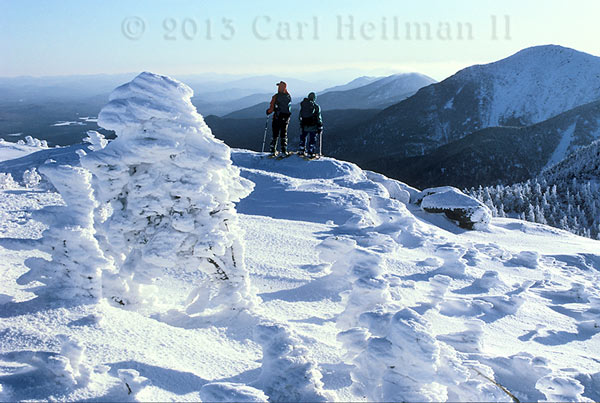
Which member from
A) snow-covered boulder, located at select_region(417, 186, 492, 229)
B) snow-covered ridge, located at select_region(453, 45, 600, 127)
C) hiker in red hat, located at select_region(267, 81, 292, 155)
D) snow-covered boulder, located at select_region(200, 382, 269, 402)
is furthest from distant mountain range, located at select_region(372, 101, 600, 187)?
snow-covered boulder, located at select_region(200, 382, 269, 402)

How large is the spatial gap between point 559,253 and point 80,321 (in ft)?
37.7

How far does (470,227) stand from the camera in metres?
13.0

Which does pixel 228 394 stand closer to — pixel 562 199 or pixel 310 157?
pixel 310 157

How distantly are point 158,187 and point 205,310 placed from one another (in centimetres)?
149

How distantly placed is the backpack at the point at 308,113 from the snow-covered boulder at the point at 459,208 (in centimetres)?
499

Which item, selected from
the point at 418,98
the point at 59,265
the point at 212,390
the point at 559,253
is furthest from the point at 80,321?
the point at 418,98

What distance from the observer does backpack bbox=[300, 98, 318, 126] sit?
1389 cm

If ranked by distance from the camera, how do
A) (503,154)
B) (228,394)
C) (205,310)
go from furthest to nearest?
(503,154) < (205,310) < (228,394)

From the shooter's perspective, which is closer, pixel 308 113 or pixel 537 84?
pixel 308 113

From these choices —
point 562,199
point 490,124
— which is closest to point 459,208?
point 562,199

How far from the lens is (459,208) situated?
1334 centimetres

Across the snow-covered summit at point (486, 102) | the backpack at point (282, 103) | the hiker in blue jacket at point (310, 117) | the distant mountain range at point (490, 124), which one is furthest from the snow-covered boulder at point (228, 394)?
the snow-covered summit at point (486, 102)

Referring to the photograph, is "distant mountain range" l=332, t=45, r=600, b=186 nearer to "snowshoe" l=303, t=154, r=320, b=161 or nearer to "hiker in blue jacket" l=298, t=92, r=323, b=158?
"snowshoe" l=303, t=154, r=320, b=161

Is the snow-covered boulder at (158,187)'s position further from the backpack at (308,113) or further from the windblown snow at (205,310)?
the backpack at (308,113)
